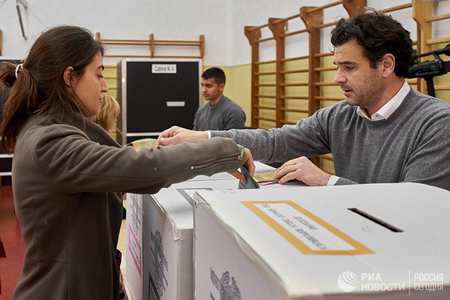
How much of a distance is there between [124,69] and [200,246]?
4.10 m

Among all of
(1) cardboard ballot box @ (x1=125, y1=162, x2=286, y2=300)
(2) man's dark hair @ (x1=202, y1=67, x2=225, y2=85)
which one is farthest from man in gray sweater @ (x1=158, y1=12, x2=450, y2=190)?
(2) man's dark hair @ (x1=202, y1=67, x2=225, y2=85)

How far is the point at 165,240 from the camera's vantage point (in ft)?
2.70

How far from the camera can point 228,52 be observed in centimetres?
739

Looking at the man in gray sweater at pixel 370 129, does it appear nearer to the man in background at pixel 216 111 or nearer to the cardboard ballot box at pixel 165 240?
the cardboard ballot box at pixel 165 240

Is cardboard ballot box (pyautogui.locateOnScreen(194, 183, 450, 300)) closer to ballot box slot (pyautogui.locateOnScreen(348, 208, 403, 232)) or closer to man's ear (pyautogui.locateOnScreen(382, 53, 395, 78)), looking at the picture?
ballot box slot (pyautogui.locateOnScreen(348, 208, 403, 232))

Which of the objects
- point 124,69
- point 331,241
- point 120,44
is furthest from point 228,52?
point 331,241

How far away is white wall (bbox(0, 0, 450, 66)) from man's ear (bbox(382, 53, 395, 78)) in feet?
13.7

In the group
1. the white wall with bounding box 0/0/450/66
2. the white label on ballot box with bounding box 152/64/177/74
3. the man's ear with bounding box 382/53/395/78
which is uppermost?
the white wall with bounding box 0/0/450/66

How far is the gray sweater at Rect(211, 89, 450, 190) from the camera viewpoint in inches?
46.0

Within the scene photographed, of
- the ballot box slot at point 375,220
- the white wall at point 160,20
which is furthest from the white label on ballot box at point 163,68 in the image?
the ballot box slot at point 375,220

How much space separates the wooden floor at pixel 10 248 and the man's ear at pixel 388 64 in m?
1.27

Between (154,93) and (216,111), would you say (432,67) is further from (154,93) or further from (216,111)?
(154,93)

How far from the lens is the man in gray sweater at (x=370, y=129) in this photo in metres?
1.17

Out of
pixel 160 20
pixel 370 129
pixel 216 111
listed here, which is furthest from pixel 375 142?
pixel 160 20
